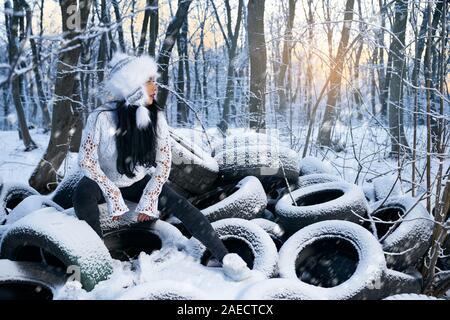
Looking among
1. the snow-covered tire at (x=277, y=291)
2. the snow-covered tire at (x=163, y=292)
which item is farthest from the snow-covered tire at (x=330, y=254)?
the snow-covered tire at (x=163, y=292)

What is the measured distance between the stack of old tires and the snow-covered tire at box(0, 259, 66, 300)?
0.02 m

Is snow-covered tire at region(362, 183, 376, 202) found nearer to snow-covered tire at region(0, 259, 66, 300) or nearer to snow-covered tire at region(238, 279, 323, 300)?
snow-covered tire at region(238, 279, 323, 300)

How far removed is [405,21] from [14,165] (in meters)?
7.60

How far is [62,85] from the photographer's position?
4965mm

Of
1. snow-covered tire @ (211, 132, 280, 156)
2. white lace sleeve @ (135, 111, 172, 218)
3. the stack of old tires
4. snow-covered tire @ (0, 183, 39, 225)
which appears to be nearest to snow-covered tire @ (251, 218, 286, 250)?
the stack of old tires

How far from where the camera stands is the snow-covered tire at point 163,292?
1711 millimetres

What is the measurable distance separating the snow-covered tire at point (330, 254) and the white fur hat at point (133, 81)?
46.1 inches

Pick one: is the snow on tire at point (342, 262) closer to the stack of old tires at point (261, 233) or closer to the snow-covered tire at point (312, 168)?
the stack of old tires at point (261, 233)

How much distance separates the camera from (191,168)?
304cm

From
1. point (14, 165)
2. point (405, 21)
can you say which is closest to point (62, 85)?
point (14, 165)

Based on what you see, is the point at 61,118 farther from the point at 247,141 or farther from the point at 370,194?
the point at 370,194

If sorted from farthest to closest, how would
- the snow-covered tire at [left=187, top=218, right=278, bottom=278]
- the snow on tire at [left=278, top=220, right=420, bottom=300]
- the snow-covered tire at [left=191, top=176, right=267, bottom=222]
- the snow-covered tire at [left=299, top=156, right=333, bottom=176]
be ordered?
the snow-covered tire at [left=299, top=156, right=333, bottom=176]
the snow-covered tire at [left=191, top=176, right=267, bottom=222]
the snow-covered tire at [left=187, top=218, right=278, bottom=278]
the snow on tire at [left=278, top=220, right=420, bottom=300]

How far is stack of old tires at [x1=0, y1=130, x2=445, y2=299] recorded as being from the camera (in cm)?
207

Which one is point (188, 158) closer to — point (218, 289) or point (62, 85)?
point (218, 289)
